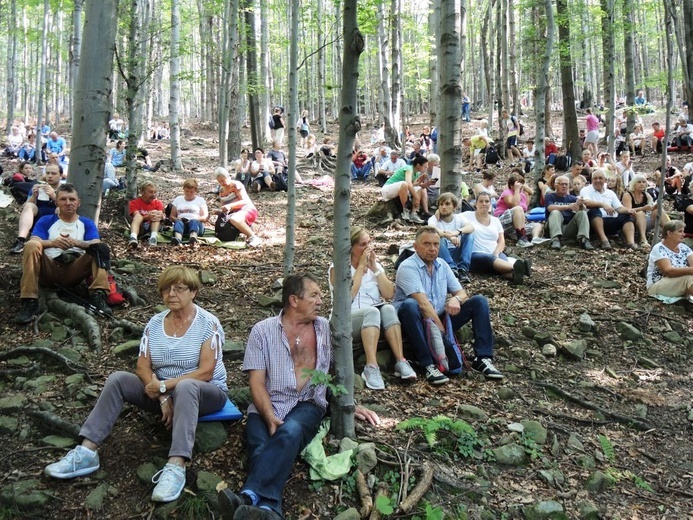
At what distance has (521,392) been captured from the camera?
4.57 meters

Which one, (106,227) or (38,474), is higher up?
(106,227)

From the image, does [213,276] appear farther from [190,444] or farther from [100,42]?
[190,444]

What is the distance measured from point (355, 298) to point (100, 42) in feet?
11.8

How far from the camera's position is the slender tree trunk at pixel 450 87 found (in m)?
6.41

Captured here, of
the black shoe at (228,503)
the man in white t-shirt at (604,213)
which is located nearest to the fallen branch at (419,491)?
the black shoe at (228,503)

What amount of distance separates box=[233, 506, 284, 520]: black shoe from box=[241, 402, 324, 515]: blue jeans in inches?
2.8

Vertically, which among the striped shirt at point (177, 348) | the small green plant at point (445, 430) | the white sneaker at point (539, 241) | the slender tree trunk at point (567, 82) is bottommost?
the small green plant at point (445, 430)

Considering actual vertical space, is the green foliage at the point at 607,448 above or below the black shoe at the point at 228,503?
below

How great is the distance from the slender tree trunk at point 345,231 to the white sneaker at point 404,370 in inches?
42.8

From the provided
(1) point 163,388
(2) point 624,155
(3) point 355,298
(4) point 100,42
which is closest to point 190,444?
(1) point 163,388

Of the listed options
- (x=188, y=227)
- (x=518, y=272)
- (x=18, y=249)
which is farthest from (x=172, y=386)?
(x=188, y=227)

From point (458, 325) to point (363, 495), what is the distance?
226cm

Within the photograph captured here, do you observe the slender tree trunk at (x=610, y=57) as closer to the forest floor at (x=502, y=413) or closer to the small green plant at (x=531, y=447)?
the forest floor at (x=502, y=413)

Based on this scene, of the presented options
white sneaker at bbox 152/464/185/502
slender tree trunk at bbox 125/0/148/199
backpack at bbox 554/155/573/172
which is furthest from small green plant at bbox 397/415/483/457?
backpack at bbox 554/155/573/172
